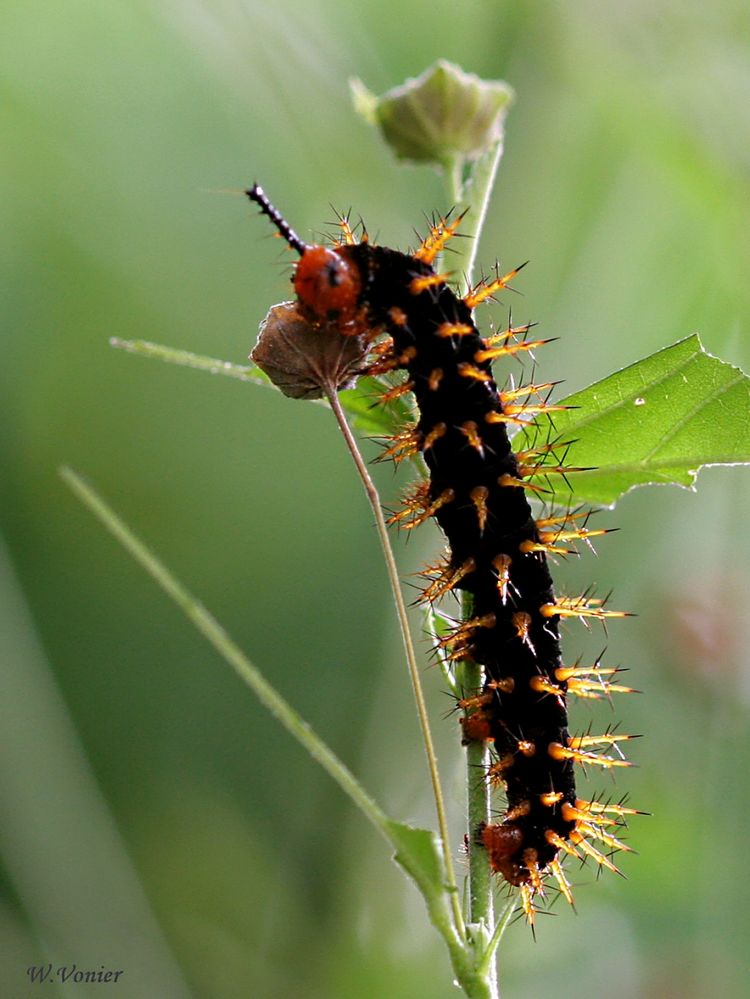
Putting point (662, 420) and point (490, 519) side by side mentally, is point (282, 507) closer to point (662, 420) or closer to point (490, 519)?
point (490, 519)

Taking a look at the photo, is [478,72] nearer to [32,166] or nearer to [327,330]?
[32,166]

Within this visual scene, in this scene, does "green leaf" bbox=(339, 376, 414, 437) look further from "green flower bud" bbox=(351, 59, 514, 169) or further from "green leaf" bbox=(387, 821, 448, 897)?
"green leaf" bbox=(387, 821, 448, 897)

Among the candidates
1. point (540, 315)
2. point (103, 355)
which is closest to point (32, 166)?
point (103, 355)

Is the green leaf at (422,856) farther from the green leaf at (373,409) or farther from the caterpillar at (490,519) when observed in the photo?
the green leaf at (373,409)

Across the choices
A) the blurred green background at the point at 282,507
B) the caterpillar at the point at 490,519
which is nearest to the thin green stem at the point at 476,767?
the caterpillar at the point at 490,519

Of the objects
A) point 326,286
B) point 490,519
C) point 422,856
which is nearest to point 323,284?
point 326,286

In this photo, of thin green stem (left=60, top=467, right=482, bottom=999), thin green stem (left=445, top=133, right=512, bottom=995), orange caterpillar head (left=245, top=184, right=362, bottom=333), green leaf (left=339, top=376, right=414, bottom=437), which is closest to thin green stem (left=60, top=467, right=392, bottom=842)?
thin green stem (left=60, top=467, right=482, bottom=999)
